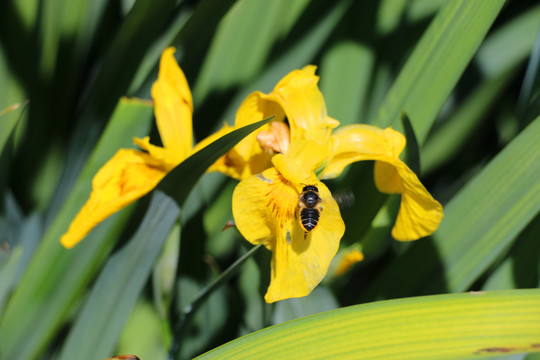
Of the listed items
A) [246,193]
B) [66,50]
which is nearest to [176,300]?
[246,193]

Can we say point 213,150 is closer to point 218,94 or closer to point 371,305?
point 371,305

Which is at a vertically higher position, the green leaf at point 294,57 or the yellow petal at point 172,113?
the green leaf at point 294,57

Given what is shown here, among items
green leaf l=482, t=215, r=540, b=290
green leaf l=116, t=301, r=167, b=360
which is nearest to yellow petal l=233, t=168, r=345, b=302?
green leaf l=482, t=215, r=540, b=290

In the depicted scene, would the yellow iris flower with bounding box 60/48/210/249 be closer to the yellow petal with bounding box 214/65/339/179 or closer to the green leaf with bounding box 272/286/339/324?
the yellow petal with bounding box 214/65/339/179

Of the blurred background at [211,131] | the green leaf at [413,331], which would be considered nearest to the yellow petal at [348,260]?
the blurred background at [211,131]

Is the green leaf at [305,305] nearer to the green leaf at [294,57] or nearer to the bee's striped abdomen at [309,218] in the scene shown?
the bee's striped abdomen at [309,218]

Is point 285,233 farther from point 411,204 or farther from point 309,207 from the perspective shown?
point 411,204
